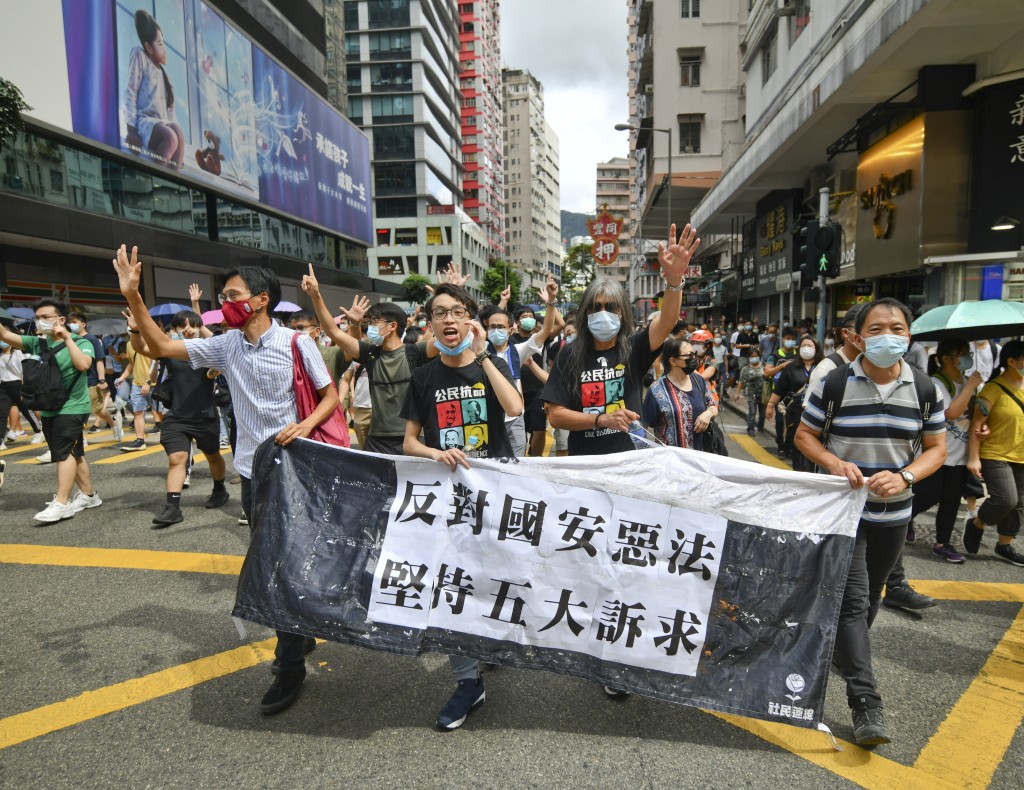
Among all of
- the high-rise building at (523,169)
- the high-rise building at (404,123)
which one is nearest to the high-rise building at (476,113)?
the high-rise building at (404,123)

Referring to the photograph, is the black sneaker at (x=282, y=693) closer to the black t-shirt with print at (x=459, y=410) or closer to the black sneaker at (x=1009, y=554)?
the black t-shirt with print at (x=459, y=410)

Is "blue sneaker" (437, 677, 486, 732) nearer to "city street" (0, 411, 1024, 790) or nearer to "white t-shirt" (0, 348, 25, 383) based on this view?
"city street" (0, 411, 1024, 790)

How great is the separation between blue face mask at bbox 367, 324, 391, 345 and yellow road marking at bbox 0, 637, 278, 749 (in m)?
2.25

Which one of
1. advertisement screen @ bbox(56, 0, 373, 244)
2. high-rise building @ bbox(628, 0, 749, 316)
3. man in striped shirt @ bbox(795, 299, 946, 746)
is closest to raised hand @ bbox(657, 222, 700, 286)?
man in striped shirt @ bbox(795, 299, 946, 746)

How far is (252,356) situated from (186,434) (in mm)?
3453

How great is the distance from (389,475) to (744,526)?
1.57 meters

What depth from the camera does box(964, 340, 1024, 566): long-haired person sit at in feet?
15.1

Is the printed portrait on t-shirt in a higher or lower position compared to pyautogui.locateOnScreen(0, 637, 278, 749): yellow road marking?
higher

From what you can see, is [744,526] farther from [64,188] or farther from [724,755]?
[64,188]

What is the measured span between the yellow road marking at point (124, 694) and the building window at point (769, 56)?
24879mm

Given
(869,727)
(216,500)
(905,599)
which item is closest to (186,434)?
(216,500)

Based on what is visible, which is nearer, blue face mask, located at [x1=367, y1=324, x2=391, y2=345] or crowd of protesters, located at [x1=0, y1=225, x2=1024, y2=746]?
crowd of protesters, located at [x1=0, y1=225, x2=1024, y2=746]

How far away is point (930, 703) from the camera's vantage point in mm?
2961

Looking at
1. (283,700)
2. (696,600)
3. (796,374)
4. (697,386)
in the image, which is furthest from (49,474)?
(796,374)
